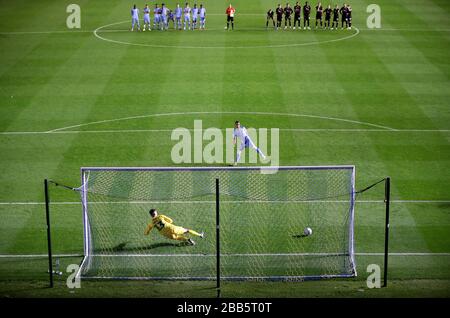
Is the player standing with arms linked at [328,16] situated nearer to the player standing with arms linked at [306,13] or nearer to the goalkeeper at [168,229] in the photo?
the player standing with arms linked at [306,13]

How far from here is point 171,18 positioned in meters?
43.7

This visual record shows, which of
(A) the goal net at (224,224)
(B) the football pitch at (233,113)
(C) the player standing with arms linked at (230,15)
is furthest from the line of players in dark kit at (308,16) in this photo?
(A) the goal net at (224,224)

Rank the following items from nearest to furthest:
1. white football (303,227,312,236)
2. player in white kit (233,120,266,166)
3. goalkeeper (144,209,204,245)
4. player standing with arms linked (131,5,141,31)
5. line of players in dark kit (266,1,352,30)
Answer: goalkeeper (144,209,204,245)
white football (303,227,312,236)
player in white kit (233,120,266,166)
line of players in dark kit (266,1,352,30)
player standing with arms linked (131,5,141,31)

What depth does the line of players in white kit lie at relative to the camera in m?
42.6

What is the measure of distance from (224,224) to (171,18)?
85.7 ft

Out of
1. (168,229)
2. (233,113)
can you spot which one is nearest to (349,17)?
(233,113)

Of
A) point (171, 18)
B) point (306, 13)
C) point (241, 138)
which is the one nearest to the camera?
point (241, 138)

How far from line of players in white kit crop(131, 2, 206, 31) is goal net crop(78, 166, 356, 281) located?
21.7 m

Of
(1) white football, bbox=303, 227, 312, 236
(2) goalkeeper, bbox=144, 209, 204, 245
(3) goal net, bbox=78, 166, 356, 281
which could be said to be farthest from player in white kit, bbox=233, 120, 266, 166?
(2) goalkeeper, bbox=144, 209, 204, 245

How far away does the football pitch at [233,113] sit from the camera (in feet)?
58.7

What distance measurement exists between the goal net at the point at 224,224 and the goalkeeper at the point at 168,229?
276mm

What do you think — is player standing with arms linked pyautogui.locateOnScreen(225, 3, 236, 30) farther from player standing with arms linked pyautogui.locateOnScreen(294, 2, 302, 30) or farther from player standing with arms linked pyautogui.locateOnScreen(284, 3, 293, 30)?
player standing with arms linked pyautogui.locateOnScreen(294, 2, 302, 30)

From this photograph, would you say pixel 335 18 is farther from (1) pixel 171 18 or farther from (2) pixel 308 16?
(1) pixel 171 18
